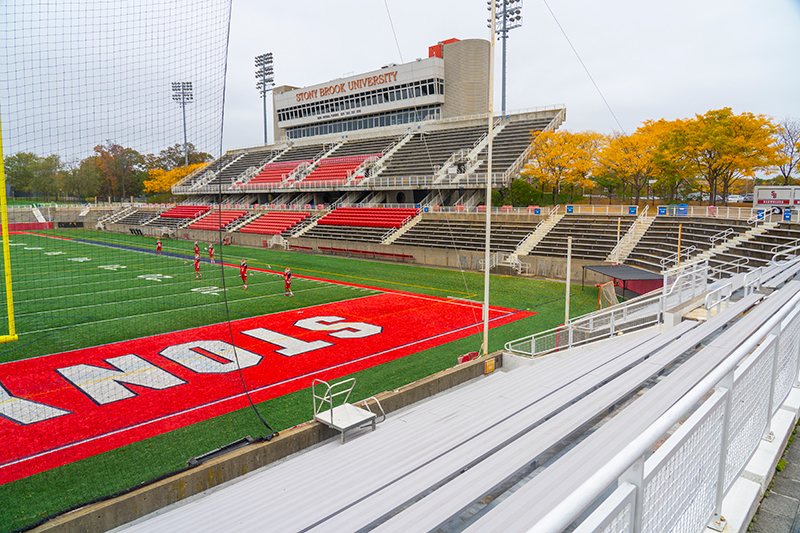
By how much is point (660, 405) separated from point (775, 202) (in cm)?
2916

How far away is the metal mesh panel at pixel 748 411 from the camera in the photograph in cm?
304

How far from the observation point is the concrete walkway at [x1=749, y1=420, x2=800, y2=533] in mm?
3084

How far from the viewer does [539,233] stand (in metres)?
29.9

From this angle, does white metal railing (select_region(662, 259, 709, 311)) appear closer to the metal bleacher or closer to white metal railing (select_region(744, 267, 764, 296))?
white metal railing (select_region(744, 267, 764, 296))

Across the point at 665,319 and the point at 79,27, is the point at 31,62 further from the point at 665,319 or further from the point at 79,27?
the point at 665,319

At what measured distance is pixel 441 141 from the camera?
47969mm

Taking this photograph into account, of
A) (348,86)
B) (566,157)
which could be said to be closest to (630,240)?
(566,157)

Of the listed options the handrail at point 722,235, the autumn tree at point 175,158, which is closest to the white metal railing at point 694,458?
the handrail at point 722,235

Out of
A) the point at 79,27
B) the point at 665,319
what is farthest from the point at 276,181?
the point at 665,319

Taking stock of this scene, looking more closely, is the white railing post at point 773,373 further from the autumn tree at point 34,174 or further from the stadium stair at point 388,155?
the stadium stair at point 388,155

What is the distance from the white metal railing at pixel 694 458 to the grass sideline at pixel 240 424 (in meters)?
7.16

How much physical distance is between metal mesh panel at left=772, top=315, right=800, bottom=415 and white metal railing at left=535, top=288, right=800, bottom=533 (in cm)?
5

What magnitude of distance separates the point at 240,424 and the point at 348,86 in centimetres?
5855

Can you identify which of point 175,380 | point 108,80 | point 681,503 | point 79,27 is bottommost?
point 175,380
